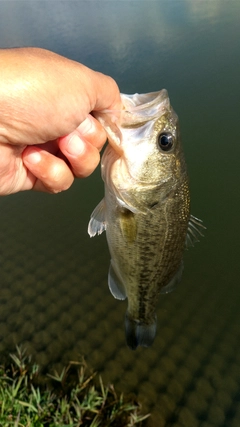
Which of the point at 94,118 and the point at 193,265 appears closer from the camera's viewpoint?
the point at 94,118

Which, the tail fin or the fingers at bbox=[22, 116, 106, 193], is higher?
the fingers at bbox=[22, 116, 106, 193]

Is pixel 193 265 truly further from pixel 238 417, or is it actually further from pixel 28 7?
pixel 28 7

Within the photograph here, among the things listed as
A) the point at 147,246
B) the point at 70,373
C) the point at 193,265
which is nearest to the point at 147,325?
the point at 147,246

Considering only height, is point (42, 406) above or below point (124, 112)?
below

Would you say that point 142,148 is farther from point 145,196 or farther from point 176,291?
point 176,291

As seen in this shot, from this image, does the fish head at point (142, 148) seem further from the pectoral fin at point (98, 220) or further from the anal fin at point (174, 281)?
the anal fin at point (174, 281)

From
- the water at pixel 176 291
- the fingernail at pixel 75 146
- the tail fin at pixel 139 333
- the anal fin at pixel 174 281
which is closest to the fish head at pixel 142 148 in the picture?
the fingernail at pixel 75 146

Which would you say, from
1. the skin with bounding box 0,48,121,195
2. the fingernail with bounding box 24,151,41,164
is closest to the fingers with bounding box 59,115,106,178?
the skin with bounding box 0,48,121,195

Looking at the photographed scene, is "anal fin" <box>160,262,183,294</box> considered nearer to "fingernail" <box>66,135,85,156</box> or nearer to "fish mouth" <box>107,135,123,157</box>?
"fish mouth" <box>107,135,123,157</box>
